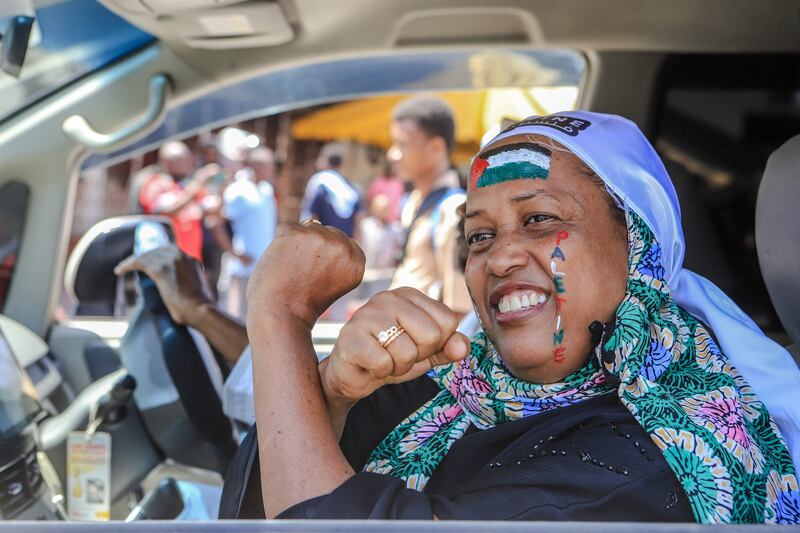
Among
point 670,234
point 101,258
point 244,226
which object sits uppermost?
point 244,226

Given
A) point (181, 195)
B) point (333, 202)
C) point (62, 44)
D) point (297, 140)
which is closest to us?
point (62, 44)

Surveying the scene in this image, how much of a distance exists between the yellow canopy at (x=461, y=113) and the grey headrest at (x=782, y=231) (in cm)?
85

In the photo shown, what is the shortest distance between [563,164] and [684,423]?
20.0 inches

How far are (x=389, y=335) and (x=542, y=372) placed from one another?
0.36 m

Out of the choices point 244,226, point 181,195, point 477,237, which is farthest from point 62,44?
point 244,226

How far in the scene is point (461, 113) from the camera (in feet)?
13.8

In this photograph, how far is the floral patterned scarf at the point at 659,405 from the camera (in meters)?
1.29

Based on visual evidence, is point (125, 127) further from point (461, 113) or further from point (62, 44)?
point (461, 113)

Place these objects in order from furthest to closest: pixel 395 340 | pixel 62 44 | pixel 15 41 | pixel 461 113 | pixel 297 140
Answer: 1. pixel 297 140
2. pixel 461 113
3. pixel 62 44
4. pixel 15 41
5. pixel 395 340

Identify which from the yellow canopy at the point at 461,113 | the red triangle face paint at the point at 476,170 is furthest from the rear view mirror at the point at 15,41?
the yellow canopy at the point at 461,113

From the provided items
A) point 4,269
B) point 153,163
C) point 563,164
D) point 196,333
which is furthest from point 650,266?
point 153,163

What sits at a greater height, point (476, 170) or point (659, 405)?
point (476, 170)

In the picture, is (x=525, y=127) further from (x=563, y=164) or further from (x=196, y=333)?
(x=196, y=333)

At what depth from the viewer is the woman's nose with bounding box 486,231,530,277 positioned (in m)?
1.54
